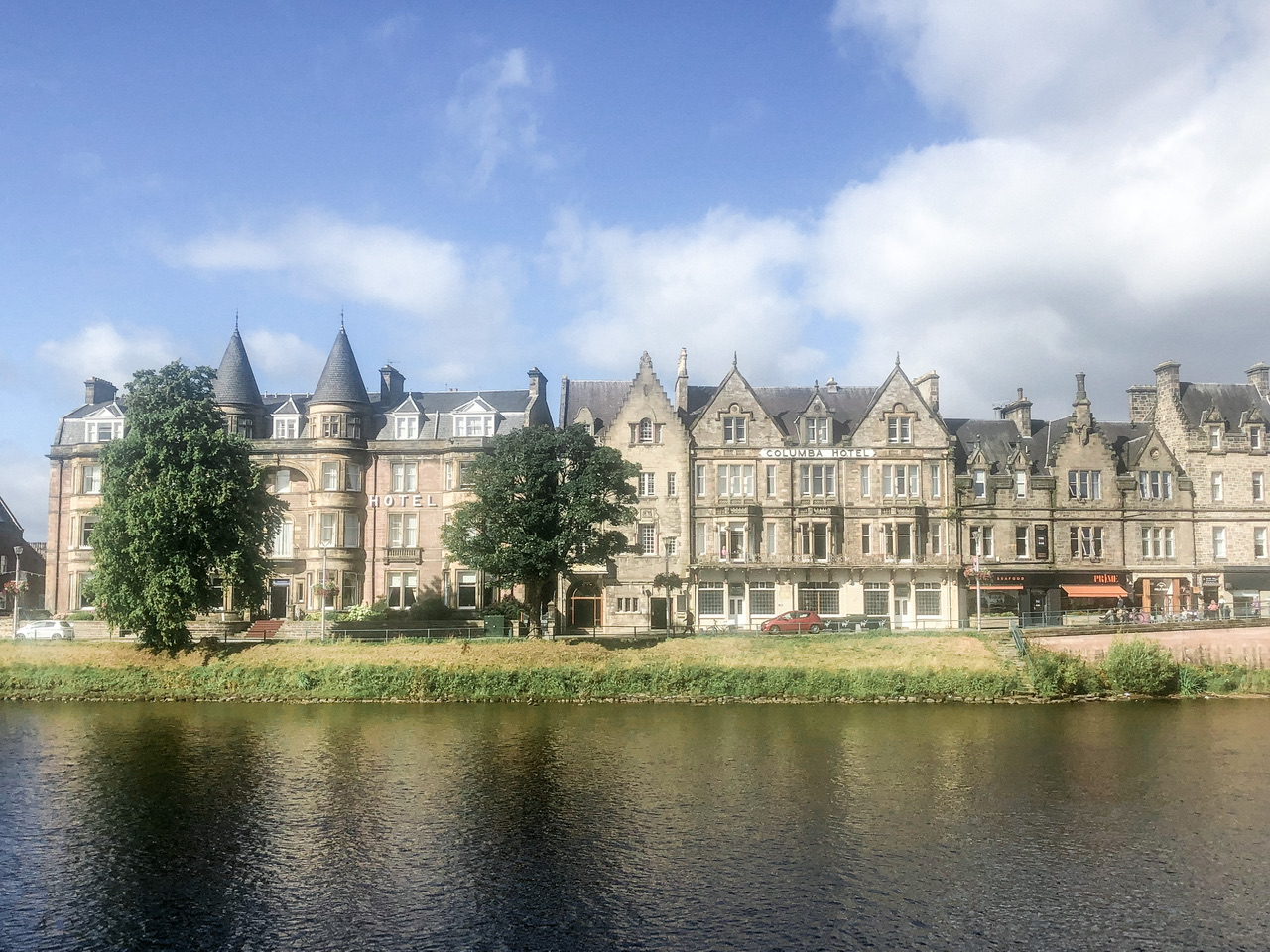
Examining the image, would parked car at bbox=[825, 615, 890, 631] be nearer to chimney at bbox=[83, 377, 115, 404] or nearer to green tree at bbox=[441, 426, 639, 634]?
green tree at bbox=[441, 426, 639, 634]

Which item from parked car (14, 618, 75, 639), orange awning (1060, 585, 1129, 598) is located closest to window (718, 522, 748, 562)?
orange awning (1060, 585, 1129, 598)

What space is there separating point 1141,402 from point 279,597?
67.2 metres

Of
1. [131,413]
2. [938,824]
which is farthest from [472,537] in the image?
[938,824]

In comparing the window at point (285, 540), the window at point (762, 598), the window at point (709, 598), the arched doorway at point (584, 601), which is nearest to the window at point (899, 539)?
the window at point (762, 598)

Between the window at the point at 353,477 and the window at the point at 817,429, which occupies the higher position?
the window at the point at 817,429

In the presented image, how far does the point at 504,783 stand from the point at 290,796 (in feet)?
23.0

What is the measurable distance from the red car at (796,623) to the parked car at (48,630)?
43.0 m

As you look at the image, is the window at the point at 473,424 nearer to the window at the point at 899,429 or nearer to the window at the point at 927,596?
the window at the point at 899,429

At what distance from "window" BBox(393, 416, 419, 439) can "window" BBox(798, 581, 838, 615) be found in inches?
1181

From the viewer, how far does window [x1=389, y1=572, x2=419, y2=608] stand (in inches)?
2682

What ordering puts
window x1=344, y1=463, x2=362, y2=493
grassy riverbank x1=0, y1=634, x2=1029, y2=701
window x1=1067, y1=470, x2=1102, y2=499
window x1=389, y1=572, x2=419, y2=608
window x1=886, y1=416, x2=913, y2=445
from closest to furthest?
grassy riverbank x1=0, y1=634, x2=1029, y2=701, window x1=886, y1=416, x2=913, y2=445, window x1=344, y1=463, x2=362, y2=493, window x1=389, y1=572, x2=419, y2=608, window x1=1067, y1=470, x2=1102, y2=499

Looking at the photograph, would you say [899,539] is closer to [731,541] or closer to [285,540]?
[731,541]

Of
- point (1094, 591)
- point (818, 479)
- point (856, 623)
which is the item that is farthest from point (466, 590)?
point (1094, 591)

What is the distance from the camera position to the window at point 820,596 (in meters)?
66.2
